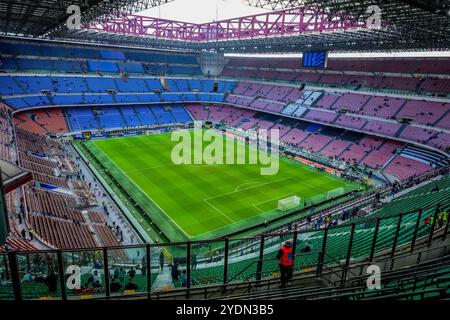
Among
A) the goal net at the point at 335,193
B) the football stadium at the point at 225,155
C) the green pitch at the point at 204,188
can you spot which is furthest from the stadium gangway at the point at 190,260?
the goal net at the point at 335,193

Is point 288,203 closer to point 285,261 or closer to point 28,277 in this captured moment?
point 285,261

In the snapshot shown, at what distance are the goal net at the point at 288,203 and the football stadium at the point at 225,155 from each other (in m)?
0.13

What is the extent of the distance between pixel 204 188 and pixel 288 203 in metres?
7.88

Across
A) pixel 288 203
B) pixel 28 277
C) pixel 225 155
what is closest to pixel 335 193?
pixel 288 203

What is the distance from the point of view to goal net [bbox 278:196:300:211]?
85.9ft

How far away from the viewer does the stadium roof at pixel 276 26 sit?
2273 cm

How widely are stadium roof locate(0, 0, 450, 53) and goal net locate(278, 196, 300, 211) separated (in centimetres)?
1463

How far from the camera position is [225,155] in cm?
4019

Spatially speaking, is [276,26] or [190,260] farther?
[276,26]

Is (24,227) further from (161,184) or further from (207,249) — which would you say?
(161,184)

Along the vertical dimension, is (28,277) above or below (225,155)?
above

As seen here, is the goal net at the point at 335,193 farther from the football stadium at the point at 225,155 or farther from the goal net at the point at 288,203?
the goal net at the point at 288,203

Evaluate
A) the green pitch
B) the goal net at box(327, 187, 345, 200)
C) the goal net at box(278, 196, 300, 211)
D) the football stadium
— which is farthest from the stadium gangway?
the goal net at box(327, 187, 345, 200)

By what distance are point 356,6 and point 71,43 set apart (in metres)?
53.5
